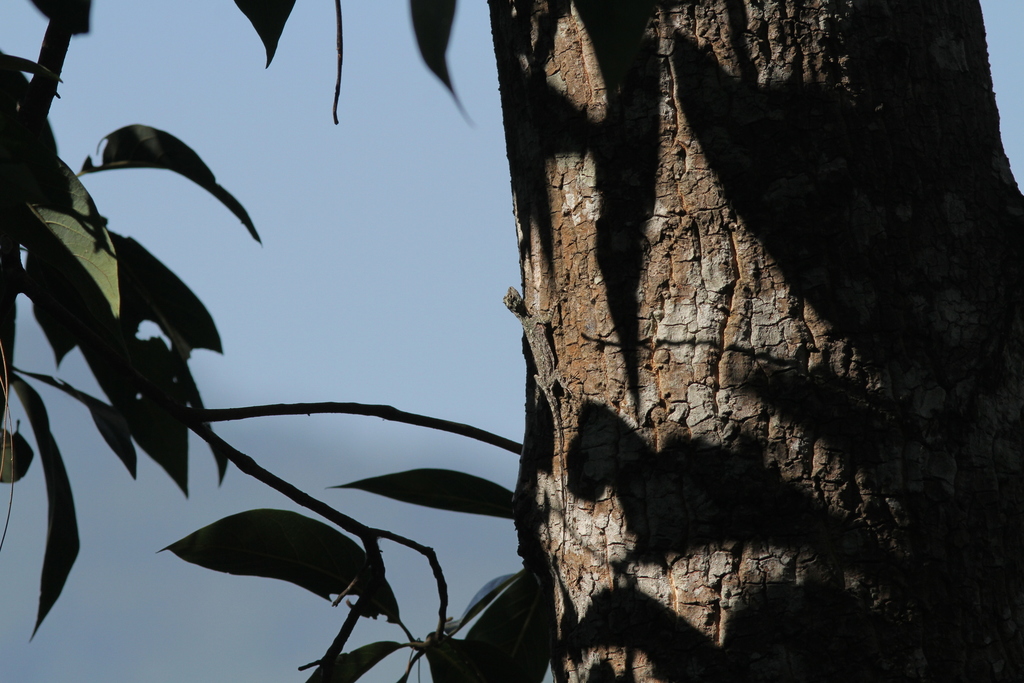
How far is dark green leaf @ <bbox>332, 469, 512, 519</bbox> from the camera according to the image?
2.58 ft

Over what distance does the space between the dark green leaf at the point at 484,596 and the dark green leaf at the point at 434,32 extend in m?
0.64

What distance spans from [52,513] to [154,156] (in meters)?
0.51

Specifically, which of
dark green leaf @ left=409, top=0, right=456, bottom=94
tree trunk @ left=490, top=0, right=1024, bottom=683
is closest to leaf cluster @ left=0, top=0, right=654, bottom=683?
dark green leaf @ left=409, top=0, right=456, bottom=94

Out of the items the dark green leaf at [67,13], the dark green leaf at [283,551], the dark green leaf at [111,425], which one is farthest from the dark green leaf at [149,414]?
the dark green leaf at [67,13]

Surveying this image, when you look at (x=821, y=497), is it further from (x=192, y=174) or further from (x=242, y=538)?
(x=192, y=174)

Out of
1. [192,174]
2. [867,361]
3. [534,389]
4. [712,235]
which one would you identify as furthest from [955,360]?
[192,174]

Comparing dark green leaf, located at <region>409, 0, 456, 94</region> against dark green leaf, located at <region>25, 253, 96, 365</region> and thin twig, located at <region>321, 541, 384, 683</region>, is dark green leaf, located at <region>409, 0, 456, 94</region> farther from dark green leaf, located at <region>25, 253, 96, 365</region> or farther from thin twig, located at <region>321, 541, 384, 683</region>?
dark green leaf, located at <region>25, 253, 96, 365</region>

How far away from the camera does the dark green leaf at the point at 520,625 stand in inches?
32.4

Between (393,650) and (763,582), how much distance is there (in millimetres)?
442

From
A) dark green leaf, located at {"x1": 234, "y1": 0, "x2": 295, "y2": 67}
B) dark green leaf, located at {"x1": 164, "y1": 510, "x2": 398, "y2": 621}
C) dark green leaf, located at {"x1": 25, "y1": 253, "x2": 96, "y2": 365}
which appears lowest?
dark green leaf, located at {"x1": 164, "y1": 510, "x2": 398, "y2": 621}

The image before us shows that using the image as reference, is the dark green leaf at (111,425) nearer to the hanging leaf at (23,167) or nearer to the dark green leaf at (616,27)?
the hanging leaf at (23,167)

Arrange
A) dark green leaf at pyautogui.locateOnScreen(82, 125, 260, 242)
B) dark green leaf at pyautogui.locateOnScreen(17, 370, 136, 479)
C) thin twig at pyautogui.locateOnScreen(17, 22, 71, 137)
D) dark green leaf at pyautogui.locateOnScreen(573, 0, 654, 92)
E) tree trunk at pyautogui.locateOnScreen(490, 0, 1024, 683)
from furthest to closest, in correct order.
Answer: dark green leaf at pyautogui.locateOnScreen(82, 125, 260, 242) → dark green leaf at pyautogui.locateOnScreen(17, 370, 136, 479) → thin twig at pyautogui.locateOnScreen(17, 22, 71, 137) → tree trunk at pyautogui.locateOnScreen(490, 0, 1024, 683) → dark green leaf at pyautogui.locateOnScreen(573, 0, 654, 92)

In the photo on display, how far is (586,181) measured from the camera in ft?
1.71

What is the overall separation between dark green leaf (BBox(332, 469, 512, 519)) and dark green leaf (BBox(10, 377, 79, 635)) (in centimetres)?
48
